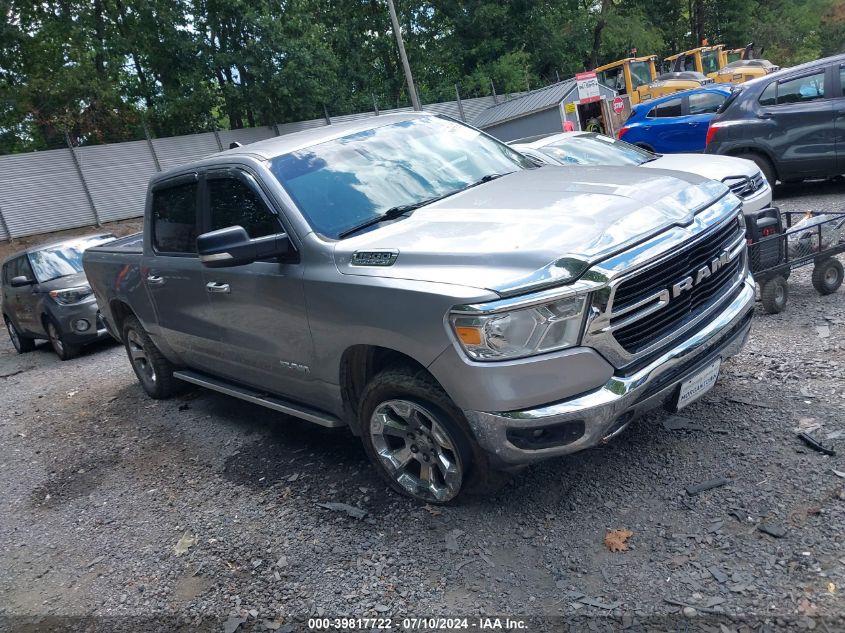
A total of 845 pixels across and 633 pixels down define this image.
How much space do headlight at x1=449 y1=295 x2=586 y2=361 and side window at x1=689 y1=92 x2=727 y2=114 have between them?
11.7 meters

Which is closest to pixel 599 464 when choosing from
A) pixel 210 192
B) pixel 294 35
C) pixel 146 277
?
pixel 210 192

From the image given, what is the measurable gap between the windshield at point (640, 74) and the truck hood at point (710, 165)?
63.9ft

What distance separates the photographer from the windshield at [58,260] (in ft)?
32.8

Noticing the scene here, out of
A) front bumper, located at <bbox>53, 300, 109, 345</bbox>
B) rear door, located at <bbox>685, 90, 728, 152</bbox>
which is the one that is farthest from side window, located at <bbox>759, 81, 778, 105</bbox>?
front bumper, located at <bbox>53, 300, 109, 345</bbox>

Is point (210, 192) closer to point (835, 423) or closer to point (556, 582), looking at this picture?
point (556, 582)

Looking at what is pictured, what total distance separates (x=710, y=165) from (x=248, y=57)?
22.9 meters

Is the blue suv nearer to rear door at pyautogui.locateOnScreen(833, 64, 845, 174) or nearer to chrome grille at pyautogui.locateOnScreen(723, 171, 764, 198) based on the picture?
rear door at pyautogui.locateOnScreen(833, 64, 845, 174)

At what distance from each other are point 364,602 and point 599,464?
1488 mm

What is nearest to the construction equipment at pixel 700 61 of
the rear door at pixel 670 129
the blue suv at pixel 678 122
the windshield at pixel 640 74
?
the windshield at pixel 640 74

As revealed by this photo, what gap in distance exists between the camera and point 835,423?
369 cm

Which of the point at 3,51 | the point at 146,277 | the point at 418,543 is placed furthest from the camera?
the point at 3,51

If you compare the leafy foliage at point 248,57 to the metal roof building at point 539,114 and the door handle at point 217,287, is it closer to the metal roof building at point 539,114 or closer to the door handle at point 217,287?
the metal roof building at point 539,114

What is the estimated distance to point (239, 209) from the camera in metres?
4.34

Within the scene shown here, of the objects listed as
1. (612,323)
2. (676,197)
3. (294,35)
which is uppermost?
(294,35)
